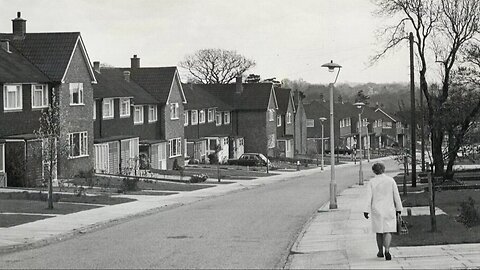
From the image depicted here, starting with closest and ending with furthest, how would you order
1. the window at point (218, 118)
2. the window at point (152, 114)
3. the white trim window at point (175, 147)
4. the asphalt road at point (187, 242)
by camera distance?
the asphalt road at point (187, 242) → the window at point (152, 114) → the white trim window at point (175, 147) → the window at point (218, 118)

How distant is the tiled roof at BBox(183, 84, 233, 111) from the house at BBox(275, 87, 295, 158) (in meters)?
11.0

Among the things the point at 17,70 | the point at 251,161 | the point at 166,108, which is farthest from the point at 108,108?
the point at 251,161

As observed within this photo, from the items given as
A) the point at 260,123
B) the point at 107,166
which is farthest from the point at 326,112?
the point at 107,166

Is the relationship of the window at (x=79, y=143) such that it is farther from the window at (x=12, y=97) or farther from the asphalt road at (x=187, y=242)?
the asphalt road at (x=187, y=242)

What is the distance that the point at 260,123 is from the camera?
85.1m

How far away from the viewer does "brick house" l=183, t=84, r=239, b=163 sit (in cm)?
7462

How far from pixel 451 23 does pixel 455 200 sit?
14.4 metres

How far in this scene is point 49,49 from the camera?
44531 mm

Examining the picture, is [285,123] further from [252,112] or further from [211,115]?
[211,115]

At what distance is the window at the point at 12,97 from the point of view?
125 ft

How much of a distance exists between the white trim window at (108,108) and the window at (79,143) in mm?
5138

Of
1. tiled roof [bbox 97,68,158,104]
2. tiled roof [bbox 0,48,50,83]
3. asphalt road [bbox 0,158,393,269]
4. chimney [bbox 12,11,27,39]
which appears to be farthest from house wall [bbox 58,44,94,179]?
asphalt road [bbox 0,158,393,269]

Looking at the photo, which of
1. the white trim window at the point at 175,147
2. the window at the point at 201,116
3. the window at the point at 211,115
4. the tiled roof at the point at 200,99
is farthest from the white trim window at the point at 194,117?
the white trim window at the point at 175,147

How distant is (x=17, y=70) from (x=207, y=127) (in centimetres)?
4047
